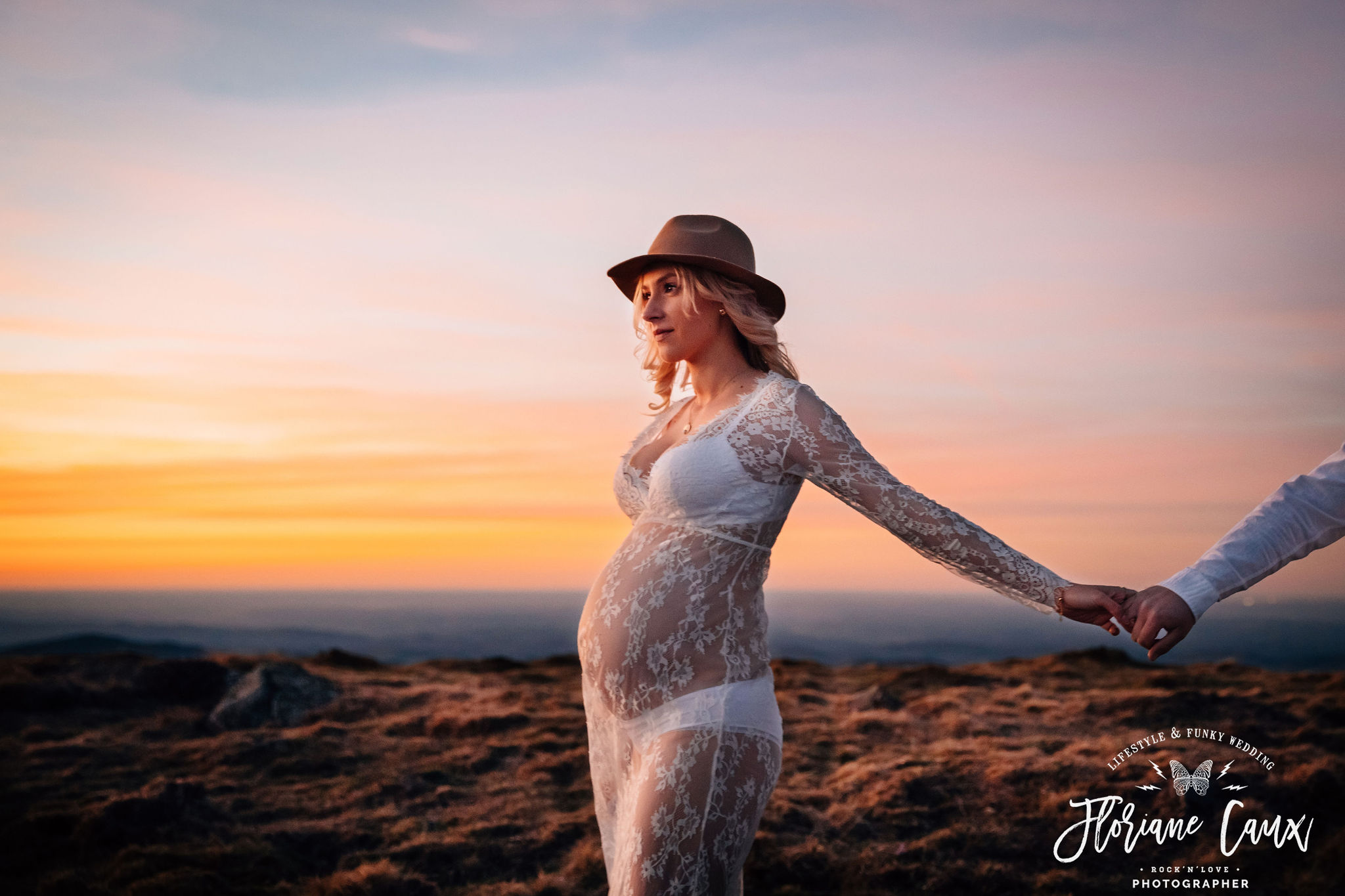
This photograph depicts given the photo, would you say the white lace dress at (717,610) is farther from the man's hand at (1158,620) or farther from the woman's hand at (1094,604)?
the man's hand at (1158,620)

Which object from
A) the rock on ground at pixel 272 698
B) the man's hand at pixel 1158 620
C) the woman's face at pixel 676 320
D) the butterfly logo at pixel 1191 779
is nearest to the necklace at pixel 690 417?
the woman's face at pixel 676 320

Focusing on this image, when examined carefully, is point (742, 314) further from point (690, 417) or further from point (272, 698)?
point (272, 698)

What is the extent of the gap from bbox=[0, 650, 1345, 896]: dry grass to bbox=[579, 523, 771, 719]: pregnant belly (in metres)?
3.54

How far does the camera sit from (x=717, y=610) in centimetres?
281

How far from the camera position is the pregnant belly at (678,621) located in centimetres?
279

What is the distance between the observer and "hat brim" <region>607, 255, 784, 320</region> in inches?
124

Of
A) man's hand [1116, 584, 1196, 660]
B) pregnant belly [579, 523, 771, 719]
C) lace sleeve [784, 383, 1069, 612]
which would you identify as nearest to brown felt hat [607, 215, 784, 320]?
lace sleeve [784, 383, 1069, 612]

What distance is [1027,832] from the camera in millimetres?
6191

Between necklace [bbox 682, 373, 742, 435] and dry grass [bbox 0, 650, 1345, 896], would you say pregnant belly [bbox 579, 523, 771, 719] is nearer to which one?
necklace [bbox 682, 373, 742, 435]

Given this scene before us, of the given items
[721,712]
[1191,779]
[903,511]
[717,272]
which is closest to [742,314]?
[717,272]

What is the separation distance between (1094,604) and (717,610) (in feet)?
3.89

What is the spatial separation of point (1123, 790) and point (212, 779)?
7.11m

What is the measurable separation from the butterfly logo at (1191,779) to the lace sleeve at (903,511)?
15.2ft

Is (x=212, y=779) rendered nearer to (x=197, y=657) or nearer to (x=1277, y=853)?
(x=197, y=657)
